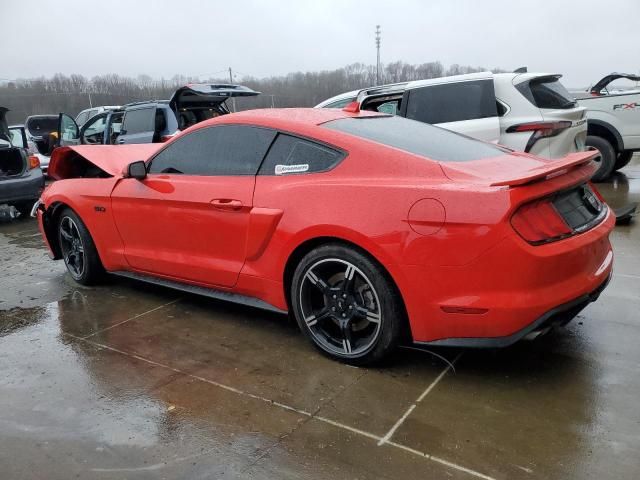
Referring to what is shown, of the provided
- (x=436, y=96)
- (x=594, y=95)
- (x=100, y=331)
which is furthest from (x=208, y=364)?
(x=594, y=95)

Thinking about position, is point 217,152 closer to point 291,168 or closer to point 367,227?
point 291,168

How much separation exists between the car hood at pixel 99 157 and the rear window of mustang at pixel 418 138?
1871mm

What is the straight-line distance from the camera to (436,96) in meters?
6.47

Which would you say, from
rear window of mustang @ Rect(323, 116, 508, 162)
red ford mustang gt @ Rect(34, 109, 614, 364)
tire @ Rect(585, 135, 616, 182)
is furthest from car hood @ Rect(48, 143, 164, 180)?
tire @ Rect(585, 135, 616, 182)

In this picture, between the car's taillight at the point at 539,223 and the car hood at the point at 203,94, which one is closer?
the car's taillight at the point at 539,223

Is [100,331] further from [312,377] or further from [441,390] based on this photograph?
[441,390]

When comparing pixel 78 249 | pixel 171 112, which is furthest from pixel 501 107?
pixel 171 112

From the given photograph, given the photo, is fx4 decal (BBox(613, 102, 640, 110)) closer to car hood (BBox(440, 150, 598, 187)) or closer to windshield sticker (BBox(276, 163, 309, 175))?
car hood (BBox(440, 150, 598, 187))

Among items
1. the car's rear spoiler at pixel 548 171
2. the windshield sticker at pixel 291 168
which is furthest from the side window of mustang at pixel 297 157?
the car's rear spoiler at pixel 548 171

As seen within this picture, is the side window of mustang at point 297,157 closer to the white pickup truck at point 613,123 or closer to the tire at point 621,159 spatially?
the white pickup truck at point 613,123

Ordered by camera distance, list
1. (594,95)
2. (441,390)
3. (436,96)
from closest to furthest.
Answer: (441,390) < (436,96) < (594,95)

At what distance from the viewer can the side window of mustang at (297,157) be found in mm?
3211

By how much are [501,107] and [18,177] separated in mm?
7030

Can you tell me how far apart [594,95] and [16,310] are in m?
8.71
